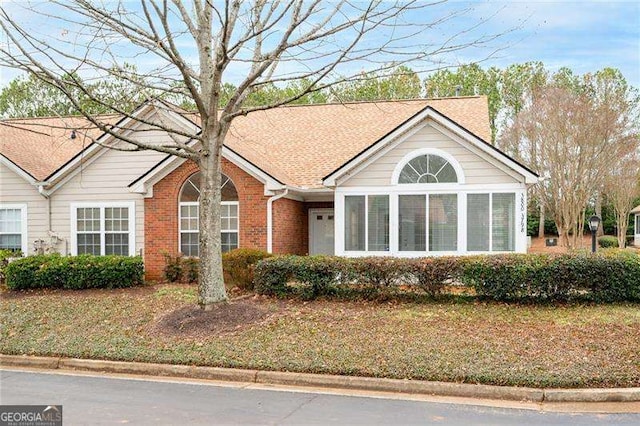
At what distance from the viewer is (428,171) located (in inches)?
634

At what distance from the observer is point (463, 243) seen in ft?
51.9

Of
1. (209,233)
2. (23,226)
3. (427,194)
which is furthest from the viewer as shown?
(23,226)

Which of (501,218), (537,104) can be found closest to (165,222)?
(501,218)

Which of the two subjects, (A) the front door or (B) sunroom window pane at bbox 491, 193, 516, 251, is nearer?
(B) sunroom window pane at bbox 491, 193, 516, 251

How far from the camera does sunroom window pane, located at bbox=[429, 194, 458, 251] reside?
1593 centimetres

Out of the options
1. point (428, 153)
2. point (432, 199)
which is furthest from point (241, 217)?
point (428, 153)

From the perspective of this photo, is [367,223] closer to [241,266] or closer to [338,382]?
[241,266]

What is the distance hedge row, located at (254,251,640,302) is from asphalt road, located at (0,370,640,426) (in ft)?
16.5

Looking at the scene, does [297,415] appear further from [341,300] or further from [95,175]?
[95,175]

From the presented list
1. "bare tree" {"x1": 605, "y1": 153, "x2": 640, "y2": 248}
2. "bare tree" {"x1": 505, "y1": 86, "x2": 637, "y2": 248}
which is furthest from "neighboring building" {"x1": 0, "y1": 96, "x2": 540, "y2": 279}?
"bare tree" {"x1": 605, "y1": 153, "x2": 640, "y2": 248}

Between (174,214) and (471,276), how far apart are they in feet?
29.6

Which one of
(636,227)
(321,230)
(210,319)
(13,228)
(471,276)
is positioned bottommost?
(210,319)

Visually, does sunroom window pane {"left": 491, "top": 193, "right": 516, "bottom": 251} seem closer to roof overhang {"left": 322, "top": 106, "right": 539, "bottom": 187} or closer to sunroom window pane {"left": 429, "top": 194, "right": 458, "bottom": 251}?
roof overhang {"left": 322, "top": 106, "right": 539, "bottom": 187}

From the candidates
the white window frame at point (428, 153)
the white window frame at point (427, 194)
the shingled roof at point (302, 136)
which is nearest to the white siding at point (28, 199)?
the shingled roof at point (302, 136)
